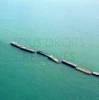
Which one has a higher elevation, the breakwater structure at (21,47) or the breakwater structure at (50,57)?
the breakwater structure at (21,47)

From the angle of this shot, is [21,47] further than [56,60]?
Yes

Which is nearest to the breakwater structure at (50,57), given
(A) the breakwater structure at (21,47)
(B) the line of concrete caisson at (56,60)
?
(B) the line of concrete caisson at (56,60)

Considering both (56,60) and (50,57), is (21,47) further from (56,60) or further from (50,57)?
(56,60)

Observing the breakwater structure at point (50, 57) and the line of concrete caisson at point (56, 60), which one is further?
the breakwater structure at point (50, 57)

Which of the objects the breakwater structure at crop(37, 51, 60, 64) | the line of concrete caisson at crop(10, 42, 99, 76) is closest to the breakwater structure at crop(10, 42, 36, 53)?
the line of concrete caisson at crop(10, 42, 99, 76)

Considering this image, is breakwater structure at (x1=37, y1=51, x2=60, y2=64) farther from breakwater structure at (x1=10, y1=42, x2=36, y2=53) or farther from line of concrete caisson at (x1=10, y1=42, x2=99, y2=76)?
breakwater structure at (x1=10, y1=42, x2=36, y2=53)

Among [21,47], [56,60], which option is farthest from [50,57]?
[21,47]

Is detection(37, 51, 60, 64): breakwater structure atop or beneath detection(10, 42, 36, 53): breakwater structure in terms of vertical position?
beneath

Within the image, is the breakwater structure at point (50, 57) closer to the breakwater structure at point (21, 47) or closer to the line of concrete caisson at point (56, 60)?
the line of concrete caisson at point (56, 60)
